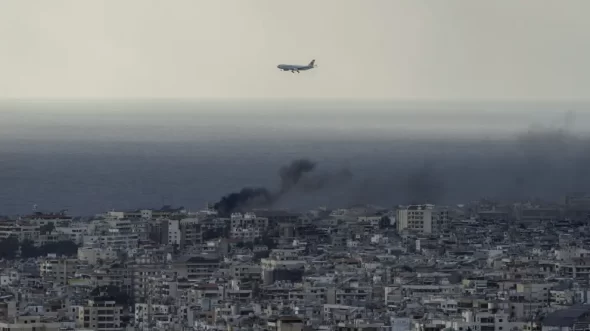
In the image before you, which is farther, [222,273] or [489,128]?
[489,128]

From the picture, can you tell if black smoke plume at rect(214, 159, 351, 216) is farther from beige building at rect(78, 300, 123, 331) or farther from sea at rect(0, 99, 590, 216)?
beige building at rect(78, 300, 123, 331)

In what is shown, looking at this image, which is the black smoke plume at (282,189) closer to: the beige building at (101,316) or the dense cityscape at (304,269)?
the dense cityscape at (304,269)

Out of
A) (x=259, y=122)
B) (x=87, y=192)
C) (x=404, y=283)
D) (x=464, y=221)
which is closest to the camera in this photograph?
(x=404, y=283)

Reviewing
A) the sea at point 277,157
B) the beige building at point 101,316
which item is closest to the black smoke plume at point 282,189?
the sea at point 277,157

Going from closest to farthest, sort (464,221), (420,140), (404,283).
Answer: (404,283) → (464,221) → (420,140)

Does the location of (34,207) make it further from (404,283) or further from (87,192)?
(404,283)

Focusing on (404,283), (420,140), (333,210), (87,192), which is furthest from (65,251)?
(420,140)

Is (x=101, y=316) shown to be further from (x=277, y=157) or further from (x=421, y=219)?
(x=277, y=157)
